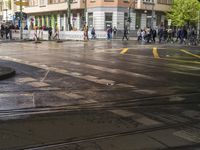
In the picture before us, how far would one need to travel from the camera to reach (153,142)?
5.75 metres

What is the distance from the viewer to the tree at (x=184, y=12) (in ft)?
223

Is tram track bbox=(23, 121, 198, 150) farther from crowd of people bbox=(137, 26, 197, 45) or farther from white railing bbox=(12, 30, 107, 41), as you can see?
white railing bbox=(12, 30, 107, 41)

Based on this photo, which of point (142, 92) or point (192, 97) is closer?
point (192, 97)

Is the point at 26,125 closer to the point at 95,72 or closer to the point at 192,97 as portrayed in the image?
the point at 192,97

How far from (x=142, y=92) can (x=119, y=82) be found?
1864mm

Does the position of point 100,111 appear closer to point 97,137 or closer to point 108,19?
point 97,137

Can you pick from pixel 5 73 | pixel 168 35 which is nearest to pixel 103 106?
pixel 5 73

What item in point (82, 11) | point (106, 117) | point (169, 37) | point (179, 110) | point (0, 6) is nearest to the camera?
point (106, 117)

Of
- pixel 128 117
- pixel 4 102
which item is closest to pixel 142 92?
pixel 128 117

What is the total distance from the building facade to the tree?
164 centimetres

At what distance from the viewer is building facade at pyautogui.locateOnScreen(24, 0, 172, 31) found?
58.2 m

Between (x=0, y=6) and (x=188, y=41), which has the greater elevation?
(x=0, y=6)

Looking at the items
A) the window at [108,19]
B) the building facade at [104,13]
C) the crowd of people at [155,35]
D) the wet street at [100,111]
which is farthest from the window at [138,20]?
the wet street at [100,111]

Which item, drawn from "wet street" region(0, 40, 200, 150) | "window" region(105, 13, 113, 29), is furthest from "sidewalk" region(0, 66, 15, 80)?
"window" region(105, 13, 113, 29)
